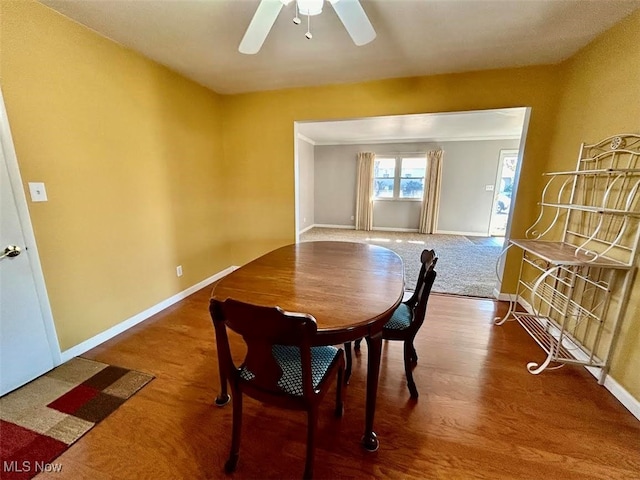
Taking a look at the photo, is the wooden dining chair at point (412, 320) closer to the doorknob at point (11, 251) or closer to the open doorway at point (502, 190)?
the doorknob at point (11, 251)

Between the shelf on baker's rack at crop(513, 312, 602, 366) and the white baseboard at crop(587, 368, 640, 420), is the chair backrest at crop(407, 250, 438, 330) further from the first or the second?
the white baseboard at crop(587, 368, 640, 420)

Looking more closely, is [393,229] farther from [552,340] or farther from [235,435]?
[235,435]

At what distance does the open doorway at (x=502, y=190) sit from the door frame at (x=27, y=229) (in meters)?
7.21

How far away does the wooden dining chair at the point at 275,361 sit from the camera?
92 centimetres

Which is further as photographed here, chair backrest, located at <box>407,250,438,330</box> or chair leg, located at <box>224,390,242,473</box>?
chair backrest, located at <box>407,250,438,330</box>

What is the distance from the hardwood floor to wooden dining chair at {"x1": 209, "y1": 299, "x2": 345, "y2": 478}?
233mm

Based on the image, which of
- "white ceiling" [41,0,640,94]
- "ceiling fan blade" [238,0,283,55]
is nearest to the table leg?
"ceiling fan blade" [238,0,283,55]

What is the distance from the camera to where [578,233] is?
211cm

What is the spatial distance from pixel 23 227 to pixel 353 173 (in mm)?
6259

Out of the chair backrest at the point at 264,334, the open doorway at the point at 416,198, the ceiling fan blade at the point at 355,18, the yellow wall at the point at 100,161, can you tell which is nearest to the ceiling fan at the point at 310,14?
the ceiling fan blade at the point at 355,18

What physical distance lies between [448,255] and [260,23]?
14.4 feet

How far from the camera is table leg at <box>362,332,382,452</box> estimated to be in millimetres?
1176

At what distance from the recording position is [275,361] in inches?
41.2

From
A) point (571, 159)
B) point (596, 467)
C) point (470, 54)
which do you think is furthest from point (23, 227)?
point (571, 159)
